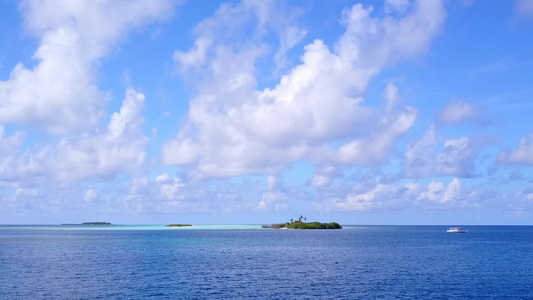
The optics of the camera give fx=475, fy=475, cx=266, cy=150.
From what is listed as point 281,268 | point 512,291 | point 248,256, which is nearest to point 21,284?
point 281,268

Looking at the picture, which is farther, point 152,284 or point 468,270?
point 468,270

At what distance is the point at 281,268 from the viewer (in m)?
106

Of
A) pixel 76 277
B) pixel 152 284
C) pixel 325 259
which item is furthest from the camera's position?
pixel 325 259

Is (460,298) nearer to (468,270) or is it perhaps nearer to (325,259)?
(468,270)

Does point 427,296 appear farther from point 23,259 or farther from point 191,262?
point 23,259

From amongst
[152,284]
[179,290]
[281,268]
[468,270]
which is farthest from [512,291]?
[152,284]

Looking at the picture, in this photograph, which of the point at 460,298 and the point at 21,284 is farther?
the point at 21,284

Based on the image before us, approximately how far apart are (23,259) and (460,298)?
106 meters

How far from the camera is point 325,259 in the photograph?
12675 cm

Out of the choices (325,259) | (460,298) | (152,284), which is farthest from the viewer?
(325,259)

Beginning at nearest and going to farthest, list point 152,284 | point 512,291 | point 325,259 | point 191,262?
point 512,291
point 152,284
point 191,262
point 325,259

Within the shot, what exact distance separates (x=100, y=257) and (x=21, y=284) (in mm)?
47780

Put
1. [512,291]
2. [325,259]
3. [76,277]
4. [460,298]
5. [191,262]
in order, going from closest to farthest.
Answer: [460,298], [512,291], [76,277], [191,262], [325,259]

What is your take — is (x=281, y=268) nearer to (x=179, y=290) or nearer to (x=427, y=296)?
(x=179, y=290)
